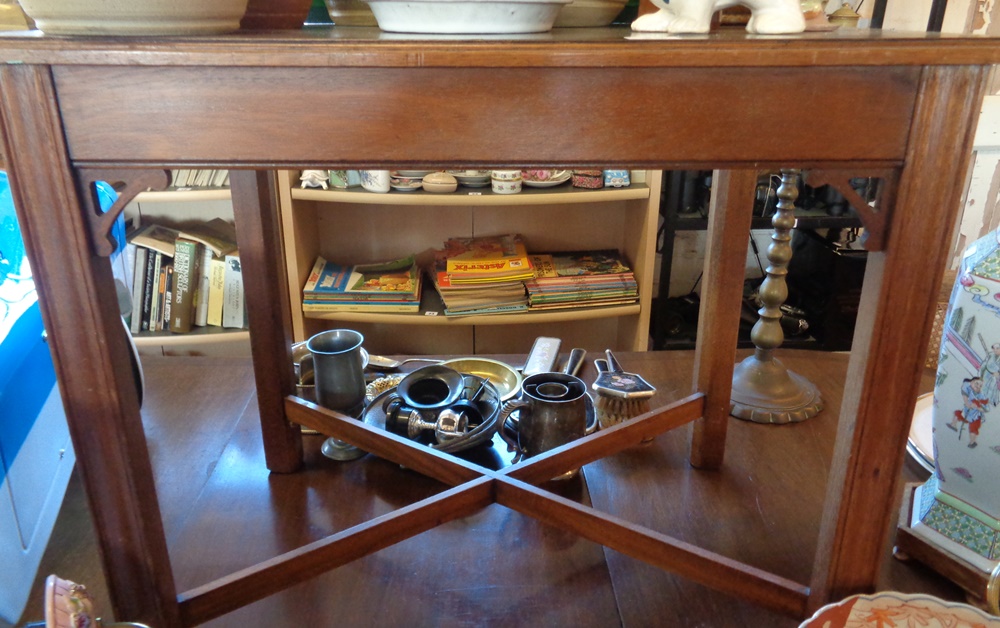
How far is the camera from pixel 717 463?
944 mm

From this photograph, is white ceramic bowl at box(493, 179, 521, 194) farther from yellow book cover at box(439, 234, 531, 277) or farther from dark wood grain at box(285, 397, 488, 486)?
dark wood grain at box(285, 397, 488, 486)

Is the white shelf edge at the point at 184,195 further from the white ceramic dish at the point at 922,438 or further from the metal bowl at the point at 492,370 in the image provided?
the white ceramic dish at the point at 922,438

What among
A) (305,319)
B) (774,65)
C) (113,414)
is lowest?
(305,319)

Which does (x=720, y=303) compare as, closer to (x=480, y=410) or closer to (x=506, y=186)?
(x=480, y=410)

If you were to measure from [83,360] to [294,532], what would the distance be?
1.09ft

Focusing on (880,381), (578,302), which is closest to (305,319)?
(578,302)

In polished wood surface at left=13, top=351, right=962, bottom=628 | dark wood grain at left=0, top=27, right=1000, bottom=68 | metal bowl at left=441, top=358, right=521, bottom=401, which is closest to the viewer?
dark wood grain at left=0, top=27, right=1000, bottom=68

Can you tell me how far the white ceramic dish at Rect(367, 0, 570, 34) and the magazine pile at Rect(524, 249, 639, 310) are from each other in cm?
129

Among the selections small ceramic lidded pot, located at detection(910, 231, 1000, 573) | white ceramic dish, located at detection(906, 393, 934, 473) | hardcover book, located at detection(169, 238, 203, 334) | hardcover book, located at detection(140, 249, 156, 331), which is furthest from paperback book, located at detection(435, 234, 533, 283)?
small ceramic lidded pot, located at detection(910, 231, 1000, 573)

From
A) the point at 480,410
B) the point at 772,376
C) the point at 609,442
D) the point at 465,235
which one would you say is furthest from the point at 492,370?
the point at 465,235

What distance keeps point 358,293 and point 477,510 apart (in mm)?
1125

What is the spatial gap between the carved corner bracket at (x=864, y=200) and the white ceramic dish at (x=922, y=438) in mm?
430

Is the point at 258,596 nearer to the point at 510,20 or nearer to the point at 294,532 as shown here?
the point at 294,532

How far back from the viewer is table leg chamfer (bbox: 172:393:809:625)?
2.19 feet
